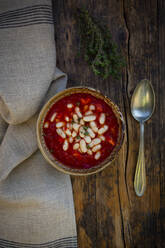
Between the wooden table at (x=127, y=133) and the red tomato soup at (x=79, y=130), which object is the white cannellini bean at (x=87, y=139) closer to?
the red tomato soup at (x=79, y=130)

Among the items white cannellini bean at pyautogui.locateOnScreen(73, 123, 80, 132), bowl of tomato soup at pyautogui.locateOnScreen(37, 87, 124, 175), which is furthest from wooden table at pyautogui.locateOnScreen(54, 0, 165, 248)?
white cannellini bean at pyautogui.locateOnScreen(73, 123, 80, 132)

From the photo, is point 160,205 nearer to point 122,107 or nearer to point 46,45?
point 122,107

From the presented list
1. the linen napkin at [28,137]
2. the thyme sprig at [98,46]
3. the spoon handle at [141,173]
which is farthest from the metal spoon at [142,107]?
the linen napkin at [28,137]

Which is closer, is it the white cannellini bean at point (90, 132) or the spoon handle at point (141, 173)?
the white cannellini bean at point (90, 132)

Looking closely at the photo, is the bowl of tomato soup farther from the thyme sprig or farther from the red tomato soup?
the thyme sprig

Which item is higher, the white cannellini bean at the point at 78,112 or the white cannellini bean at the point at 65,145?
the white cannellini bean at the point at 78,112
